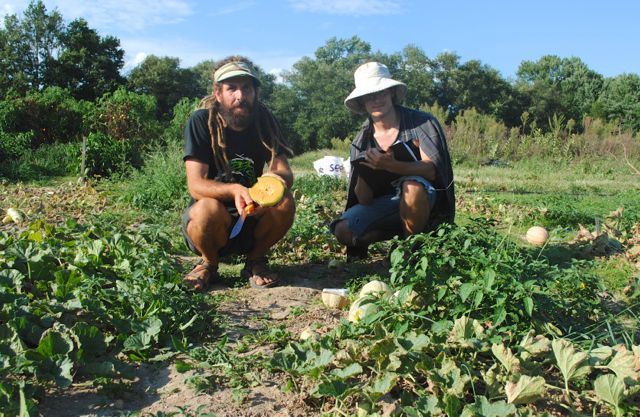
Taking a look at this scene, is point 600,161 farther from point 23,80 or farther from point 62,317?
point 23,80

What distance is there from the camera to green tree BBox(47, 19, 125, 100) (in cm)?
2659

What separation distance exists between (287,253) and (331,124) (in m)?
28.3

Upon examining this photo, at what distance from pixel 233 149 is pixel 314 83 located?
3266 cm

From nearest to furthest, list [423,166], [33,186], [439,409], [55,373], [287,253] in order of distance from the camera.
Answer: [439,409]
[55,373]
[423,166]
[287,253]
[33,186]

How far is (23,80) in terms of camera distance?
25.4 meters

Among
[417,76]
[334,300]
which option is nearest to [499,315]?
[334,300]

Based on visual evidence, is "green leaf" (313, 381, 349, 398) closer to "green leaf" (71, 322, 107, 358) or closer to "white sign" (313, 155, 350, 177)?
"green leaf" (71, 322, 107, 358)

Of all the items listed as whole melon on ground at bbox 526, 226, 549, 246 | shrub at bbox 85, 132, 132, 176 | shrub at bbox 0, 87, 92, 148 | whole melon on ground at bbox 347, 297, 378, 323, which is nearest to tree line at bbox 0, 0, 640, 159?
shrub at bbox 0, 87, 92, 148

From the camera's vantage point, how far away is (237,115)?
372 centimetres

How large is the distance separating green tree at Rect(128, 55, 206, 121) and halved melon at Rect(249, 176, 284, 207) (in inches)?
1102

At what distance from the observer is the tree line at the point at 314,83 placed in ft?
87.7

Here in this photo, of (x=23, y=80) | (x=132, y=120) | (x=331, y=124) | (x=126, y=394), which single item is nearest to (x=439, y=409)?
(x=126, y=394)

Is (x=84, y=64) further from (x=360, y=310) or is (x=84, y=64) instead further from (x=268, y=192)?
(x=360, y=310)

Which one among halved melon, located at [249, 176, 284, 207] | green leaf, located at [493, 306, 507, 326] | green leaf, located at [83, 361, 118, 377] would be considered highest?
halved melon, located at [249, 176, 284, 207]
